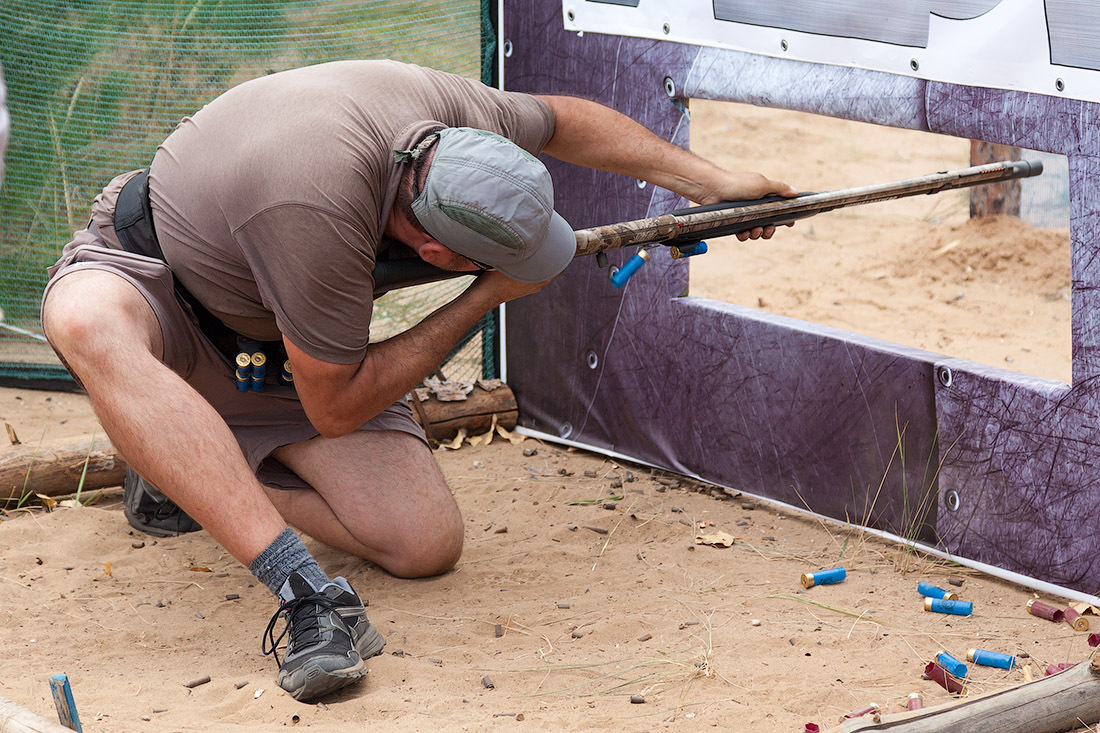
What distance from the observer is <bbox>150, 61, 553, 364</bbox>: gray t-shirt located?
7.90ft

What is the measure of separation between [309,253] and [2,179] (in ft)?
8.99

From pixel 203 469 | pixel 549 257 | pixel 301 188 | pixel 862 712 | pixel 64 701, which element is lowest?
pixel 862 712

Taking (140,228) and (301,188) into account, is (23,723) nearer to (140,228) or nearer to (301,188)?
(301,188)

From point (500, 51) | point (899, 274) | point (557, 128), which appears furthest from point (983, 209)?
point (557, 128)

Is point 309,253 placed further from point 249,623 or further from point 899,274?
point 899,274

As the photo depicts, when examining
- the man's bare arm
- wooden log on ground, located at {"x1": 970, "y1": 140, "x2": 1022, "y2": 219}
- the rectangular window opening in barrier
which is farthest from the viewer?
wooden log on ground, located at {"x1": 970, "y1": 140, "x2": 1022, "y2": 219}

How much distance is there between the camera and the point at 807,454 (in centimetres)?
350

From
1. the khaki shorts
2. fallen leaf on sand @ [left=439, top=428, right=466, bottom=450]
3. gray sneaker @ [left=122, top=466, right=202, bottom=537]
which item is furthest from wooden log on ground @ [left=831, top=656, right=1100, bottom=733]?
fallen leaf on sand @ [left=439, top=428, right=466, bottom=450]

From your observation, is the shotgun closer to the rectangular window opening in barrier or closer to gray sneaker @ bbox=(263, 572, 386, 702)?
gray sneaker @ bbox=(263, 572, 386, 702)

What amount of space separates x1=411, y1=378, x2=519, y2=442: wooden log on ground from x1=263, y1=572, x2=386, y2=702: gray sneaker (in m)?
1.56

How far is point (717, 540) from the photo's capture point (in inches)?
132

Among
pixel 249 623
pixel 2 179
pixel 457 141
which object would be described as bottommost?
pixel 249 623

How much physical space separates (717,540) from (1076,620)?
39.1 inches

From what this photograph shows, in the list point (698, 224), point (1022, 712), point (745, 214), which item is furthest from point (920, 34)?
point (1022, 712)
